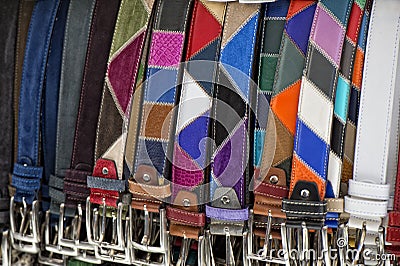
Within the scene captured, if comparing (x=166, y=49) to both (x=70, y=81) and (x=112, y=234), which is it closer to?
(x=70, y=81)

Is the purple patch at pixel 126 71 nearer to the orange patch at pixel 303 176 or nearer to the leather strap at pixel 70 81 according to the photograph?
the leather strap at pixel 70 81

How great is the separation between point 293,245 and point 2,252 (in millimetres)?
592

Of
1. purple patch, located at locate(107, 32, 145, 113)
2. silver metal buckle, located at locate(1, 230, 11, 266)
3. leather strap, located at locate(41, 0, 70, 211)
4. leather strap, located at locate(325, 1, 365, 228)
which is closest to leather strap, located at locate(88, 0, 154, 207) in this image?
purple patch, located at locate(107, 32, 145, 113)

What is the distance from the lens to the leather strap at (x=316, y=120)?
1.10 m

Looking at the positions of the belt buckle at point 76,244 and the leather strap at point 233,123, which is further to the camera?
the belt buckle at point 76,244

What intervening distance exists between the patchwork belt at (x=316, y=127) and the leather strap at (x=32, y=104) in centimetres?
51

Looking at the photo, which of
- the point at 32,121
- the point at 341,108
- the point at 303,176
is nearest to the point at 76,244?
the point at 32,121

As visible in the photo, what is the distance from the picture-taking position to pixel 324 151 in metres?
1.10

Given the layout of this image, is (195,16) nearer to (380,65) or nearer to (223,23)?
(223,23)

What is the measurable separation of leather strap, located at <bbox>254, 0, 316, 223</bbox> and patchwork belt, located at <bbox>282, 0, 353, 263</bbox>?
17 millimetres

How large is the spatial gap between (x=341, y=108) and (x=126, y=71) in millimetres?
399

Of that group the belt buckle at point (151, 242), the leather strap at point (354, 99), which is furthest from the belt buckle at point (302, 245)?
the belt buckle at point (151, 242)

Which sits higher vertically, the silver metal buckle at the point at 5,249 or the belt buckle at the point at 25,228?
the belt buckle at the point at 25,228

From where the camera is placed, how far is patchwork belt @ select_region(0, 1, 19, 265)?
1.30 metres
